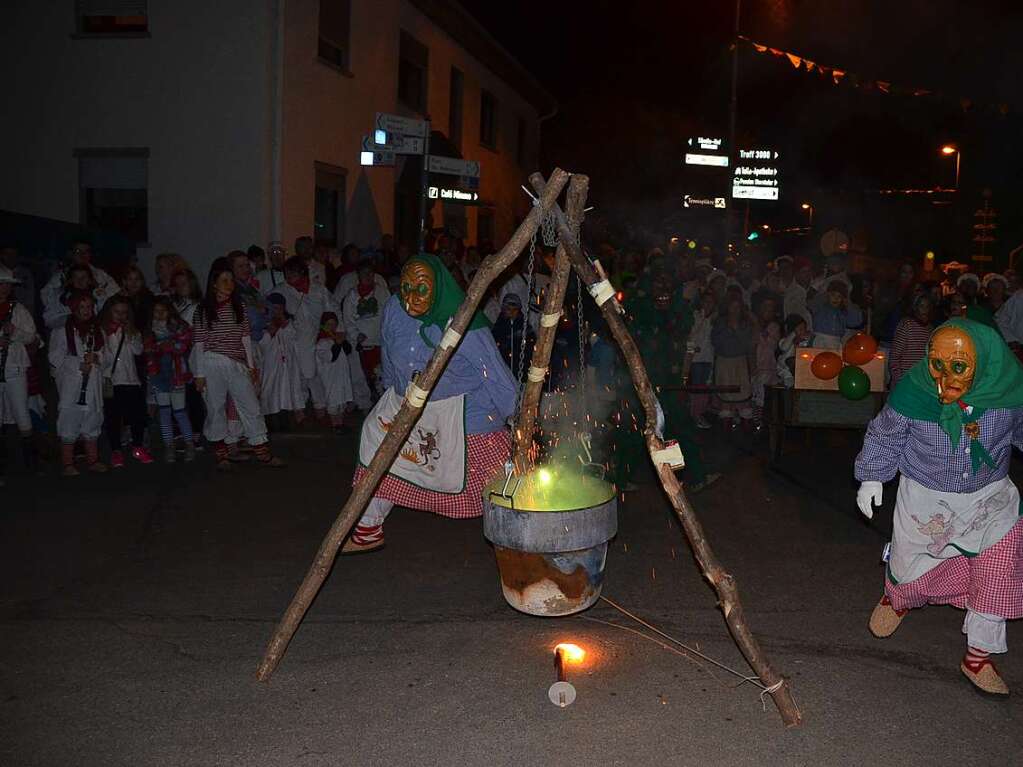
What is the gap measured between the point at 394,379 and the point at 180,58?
10894 millimetres

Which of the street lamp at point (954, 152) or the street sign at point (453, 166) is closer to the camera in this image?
the street sign at point (453, 166)

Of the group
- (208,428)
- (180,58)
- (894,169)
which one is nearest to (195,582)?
(208,428)

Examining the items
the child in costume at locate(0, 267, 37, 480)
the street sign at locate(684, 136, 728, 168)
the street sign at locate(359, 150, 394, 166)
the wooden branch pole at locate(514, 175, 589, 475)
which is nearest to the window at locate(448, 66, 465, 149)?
the street sign at locate(684, 136, 728, 168)

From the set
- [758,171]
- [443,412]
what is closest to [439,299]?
[443,412]

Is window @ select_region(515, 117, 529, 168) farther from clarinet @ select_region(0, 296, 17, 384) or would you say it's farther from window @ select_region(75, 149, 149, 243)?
clarinet @ select_region(0, 296, 17, 384)

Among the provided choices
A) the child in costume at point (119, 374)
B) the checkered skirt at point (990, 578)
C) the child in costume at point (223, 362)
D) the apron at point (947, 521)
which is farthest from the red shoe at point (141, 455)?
the checkered skirt at point (990, 578)

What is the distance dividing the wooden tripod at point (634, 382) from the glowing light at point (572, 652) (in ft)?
2.54

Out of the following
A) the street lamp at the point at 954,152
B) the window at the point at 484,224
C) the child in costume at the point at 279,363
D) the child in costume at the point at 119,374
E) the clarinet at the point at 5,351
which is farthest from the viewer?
the street lamp at the point at 954,152

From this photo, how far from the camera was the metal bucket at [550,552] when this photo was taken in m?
4.70

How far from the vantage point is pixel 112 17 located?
1533 cm

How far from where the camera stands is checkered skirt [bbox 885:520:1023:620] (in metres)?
4.41

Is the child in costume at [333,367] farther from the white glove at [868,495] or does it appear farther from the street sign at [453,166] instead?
the white glove at [868,495]

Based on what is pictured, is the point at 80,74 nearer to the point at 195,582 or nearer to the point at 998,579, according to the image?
the point at 195,582

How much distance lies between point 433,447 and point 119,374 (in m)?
4.20
